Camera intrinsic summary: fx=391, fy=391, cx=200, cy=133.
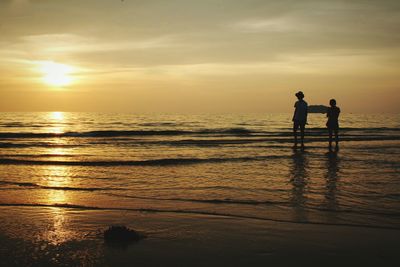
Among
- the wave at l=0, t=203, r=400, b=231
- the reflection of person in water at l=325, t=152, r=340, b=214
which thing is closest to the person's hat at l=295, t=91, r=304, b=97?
the reflection of person in water at l=325, t=152, r=340, b=214

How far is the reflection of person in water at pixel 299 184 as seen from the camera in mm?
6152

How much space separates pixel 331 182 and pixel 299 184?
32.2 inches

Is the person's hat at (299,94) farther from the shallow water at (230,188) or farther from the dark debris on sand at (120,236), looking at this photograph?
the dark debris on sand at (120,236)

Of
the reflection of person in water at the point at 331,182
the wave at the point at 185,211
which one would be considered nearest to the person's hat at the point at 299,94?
the reflection of person in water at the point at 331,182

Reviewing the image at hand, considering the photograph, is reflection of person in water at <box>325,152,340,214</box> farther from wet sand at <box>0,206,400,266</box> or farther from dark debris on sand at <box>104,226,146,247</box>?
dark debris on sand at <box>104,226,146,247</box>

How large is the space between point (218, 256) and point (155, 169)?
7958 mm

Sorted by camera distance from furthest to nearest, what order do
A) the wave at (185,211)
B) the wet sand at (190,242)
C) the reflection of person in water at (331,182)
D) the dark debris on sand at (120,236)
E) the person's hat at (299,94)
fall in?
the person's hat at (299,94)
the reflection of person in water at (331,182)
the wave at (185,211)
the dark debris on sand at (120,236)
the wet sand at (190,242)

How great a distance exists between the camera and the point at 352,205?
258 inches

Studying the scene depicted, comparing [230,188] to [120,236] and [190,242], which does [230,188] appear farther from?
[120,236]

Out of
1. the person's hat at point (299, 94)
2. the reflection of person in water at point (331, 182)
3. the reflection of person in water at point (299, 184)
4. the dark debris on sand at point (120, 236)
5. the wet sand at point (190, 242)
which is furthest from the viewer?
the person's hat at point (299, 94)

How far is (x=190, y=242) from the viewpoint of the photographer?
4430 mm

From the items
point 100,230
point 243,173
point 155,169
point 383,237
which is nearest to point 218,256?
point 100,230

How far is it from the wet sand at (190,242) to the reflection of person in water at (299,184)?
36.3 inches

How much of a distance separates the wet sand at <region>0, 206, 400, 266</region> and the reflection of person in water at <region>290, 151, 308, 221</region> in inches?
36.3
